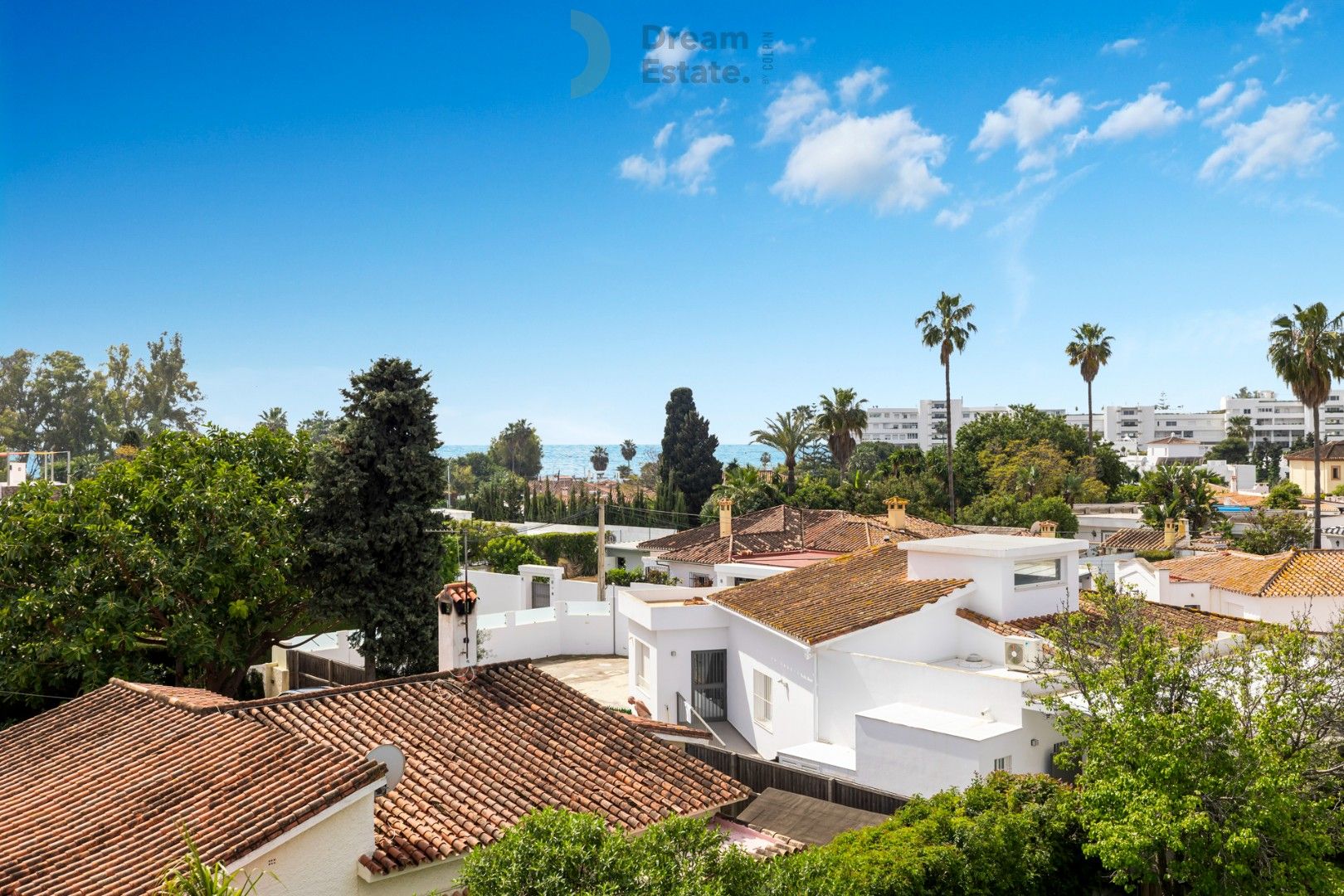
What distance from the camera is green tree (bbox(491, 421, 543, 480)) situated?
12988 cm

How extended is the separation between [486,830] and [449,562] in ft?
93.1

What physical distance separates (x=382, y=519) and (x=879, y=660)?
12020 millimetres

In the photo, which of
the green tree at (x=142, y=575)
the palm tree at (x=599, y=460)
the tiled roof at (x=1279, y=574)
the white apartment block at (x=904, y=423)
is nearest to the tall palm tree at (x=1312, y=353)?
the tiled roof at (x=1279, y=574)

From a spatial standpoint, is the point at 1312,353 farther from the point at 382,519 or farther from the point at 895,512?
the point at 382,519

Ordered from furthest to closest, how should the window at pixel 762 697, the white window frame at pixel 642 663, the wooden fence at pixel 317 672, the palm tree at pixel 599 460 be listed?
the palm tree at pixel 599 460 → the white window frame at pixel 642 663 → the wooden fence at pixel 317 672 → the window at pixel 762 697

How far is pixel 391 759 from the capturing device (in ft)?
33.6

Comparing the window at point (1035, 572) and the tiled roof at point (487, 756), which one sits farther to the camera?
the window at point (1035, 572)

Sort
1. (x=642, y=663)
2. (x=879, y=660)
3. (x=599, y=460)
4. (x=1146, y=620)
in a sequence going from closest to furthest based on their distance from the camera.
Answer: (x=1146, y=620) → (x=879, y=660) → (x=642, y=663) → (x=599, y=460)

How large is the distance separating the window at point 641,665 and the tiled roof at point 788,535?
1291 cm

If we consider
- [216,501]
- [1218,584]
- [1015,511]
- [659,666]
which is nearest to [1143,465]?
[1015,511]

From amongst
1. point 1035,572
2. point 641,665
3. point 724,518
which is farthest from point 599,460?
point 1035,572

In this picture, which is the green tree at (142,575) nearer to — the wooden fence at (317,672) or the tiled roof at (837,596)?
the wooden fence at (317,672)

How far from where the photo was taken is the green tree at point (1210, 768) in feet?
33.6

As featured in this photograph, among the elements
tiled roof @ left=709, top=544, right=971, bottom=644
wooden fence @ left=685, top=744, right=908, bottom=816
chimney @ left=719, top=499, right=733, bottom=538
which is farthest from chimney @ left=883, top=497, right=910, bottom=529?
wooden fence @ left=685, top=744, right=908, bottom=816
